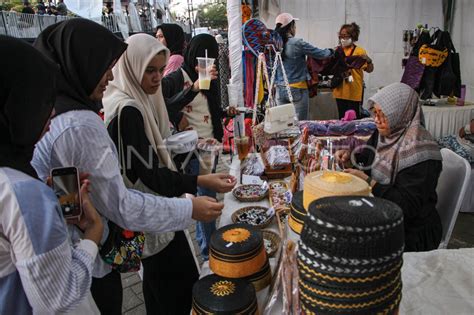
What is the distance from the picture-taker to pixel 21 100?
0.85m

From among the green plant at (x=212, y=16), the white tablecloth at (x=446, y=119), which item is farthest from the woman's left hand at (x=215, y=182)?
the green plant at (x=212, y=16)

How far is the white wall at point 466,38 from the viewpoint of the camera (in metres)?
5.06

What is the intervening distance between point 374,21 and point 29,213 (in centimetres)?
669

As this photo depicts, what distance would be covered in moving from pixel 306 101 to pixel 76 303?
4.23 metres

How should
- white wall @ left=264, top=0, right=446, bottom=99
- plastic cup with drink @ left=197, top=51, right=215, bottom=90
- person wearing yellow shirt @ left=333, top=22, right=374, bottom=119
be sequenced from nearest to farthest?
plastic cup with drink @ left=197, top=51, right=215, bottom=90, person wearing yellow shirt @ left=333, top=22, right=374, bottom=119, white wall @ left=264, top=0, right=446, bottom=99

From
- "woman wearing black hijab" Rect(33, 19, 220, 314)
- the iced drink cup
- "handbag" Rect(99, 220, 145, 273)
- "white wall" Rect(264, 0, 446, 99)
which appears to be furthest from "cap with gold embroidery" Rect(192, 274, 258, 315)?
"white wall" Rect(264, 0, 446, 99)

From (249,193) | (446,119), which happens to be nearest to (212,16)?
(446,119)

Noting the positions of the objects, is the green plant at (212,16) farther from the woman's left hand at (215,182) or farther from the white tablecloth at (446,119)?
the woman's left hand at (215,182)

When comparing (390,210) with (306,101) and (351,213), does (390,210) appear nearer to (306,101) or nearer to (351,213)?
(351,213)

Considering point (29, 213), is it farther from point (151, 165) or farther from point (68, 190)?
point (151, 165)

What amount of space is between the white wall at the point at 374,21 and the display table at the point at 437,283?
5.76 metres

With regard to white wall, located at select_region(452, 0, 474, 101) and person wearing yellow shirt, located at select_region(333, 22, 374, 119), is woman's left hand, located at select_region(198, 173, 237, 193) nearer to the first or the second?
person wearing yellow shirt, located at select_region(333, 22, 374, 119)

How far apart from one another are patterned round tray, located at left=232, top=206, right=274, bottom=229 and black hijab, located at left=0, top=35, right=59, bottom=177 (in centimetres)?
102

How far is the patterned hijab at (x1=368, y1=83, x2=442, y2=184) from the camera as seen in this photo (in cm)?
174
